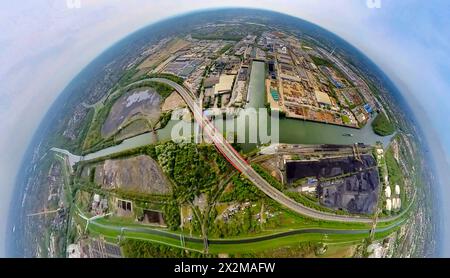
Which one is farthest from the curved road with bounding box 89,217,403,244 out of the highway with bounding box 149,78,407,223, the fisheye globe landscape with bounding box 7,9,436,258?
the highway with bounding box 149,78,407,223

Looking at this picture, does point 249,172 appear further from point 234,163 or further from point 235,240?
point 235,240

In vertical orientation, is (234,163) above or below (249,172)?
above

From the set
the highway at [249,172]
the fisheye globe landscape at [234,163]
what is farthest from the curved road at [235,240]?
the highway at [249,172]

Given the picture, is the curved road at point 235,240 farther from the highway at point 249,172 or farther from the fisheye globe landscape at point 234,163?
the highway at point 249,172

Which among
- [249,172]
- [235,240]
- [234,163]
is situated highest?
[234,163]

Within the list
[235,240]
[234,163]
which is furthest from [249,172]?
[235,240]

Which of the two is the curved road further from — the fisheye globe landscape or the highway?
the highway
